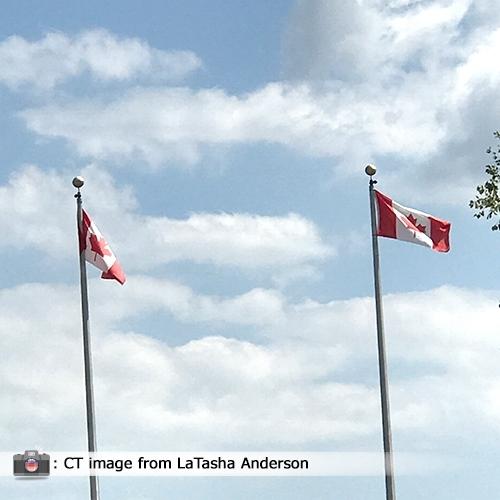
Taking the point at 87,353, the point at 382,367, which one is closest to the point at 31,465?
the point at 87,353

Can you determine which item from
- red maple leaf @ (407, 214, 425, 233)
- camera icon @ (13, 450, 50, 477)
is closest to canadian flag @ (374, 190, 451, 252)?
red maple leaf @ (407, 214, 425, 233)

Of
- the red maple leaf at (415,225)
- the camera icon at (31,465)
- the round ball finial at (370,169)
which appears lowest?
the camera icon at (31,465)

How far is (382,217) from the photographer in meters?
29.9

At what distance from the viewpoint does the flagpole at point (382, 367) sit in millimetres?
28125

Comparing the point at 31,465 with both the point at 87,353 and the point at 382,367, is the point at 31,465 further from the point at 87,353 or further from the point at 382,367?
the point at 382,367

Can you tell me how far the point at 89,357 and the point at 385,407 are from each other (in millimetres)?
→ 7811

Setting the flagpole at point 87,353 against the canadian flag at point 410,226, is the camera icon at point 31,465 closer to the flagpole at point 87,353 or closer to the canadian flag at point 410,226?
the flagpole at point 87,353

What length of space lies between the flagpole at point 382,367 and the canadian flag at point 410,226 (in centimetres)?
24

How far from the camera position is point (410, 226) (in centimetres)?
2986

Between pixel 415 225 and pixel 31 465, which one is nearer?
pixel 415 225

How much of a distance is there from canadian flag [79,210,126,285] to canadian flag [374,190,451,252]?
23.0 feet

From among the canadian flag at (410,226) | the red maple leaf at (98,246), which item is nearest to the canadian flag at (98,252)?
the red maple leaf at (98,246)

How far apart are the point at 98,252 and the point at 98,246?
0.53 ft

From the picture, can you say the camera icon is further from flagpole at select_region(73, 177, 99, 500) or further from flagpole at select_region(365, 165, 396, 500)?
flagpole at select_region(365, 165, 396, 500)
